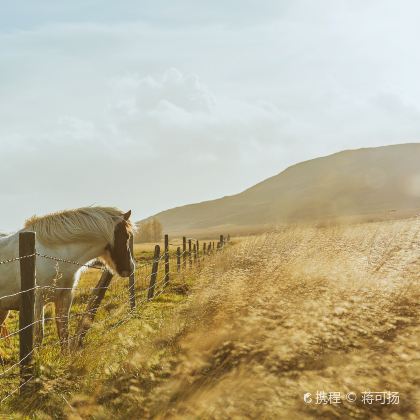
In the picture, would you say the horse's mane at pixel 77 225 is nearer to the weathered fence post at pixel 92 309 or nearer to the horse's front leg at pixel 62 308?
the horse's front leg at pixel 62 308

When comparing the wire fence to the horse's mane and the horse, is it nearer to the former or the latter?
the horse

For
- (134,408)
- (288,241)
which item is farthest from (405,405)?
(288,241)

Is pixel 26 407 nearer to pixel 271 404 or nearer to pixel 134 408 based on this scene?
pixel 134 408

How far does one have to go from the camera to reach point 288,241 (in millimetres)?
21906

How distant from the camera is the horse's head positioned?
764cm

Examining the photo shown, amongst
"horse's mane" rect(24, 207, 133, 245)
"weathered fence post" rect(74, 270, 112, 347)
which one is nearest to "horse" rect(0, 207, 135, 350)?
"horse's mane" rect(24, 207, 133, 245)

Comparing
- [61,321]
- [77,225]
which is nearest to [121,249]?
[77,225]

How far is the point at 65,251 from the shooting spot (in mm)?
6906

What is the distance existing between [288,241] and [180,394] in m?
17.6

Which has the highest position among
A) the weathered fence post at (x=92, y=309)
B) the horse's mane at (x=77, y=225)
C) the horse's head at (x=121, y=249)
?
the horse's mane at (x=77, y=225)

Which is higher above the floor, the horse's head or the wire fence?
the horse's head

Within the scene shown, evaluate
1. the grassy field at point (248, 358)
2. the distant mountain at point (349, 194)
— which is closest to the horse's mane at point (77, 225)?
the grassy field at point (248, 358)

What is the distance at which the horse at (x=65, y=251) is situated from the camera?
6.39 meters

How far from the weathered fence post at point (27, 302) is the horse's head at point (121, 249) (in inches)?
100
